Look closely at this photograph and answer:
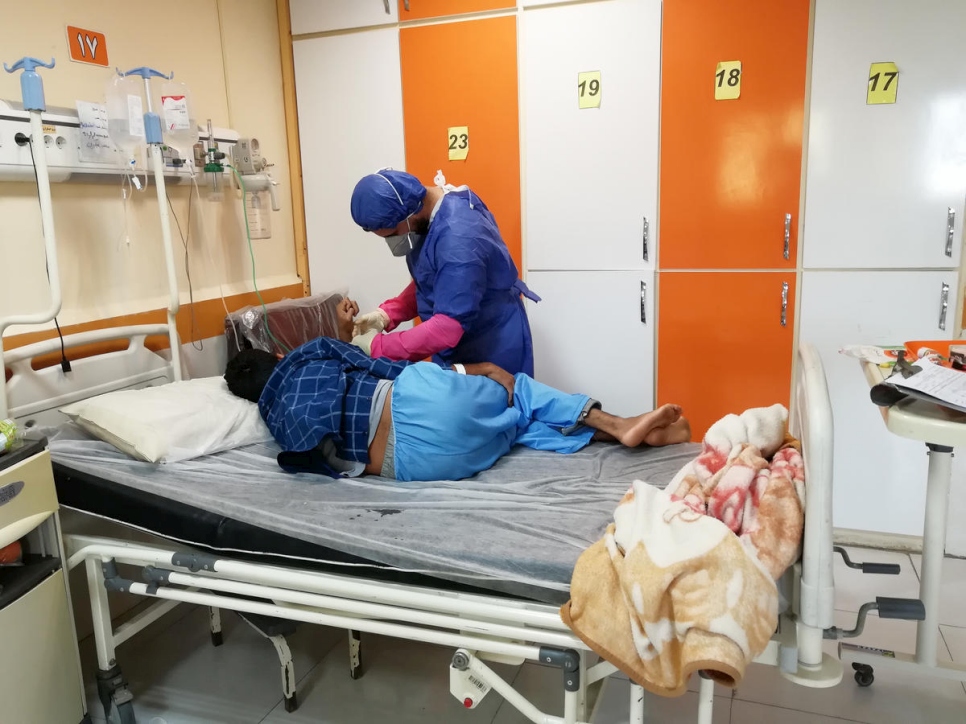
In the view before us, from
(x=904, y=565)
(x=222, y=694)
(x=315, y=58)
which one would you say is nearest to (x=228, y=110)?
(x=315, y=58)

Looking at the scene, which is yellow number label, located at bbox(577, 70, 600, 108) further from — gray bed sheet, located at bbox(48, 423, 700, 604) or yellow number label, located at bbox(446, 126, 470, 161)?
gray bed sheet, located at bbox(48, 423, 700, 604)

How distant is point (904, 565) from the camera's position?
2705 millimetres

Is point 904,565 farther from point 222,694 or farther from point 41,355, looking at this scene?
point 41,355

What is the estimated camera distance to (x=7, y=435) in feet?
5.45

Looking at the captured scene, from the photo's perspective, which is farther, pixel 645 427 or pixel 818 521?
pixel 645 427

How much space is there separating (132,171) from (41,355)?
65cm

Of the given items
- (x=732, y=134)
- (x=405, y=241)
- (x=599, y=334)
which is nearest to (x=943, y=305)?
(x=732, y=134)

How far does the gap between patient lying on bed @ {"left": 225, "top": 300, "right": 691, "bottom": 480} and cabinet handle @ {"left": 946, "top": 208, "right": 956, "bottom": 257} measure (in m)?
1.26

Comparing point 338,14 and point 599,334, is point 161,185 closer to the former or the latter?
point 338,14

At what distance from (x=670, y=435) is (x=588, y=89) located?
145cm

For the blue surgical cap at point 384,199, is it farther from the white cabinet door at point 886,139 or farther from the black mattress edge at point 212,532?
the white cabinet door at point 886,139

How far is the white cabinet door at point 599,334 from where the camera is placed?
2.91 m

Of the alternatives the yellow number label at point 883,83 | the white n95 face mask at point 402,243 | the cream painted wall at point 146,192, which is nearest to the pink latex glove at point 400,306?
the white n95 face mask at point 402,243

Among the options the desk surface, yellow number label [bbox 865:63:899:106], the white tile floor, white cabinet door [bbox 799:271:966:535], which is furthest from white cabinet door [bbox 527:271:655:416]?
the desk surface
